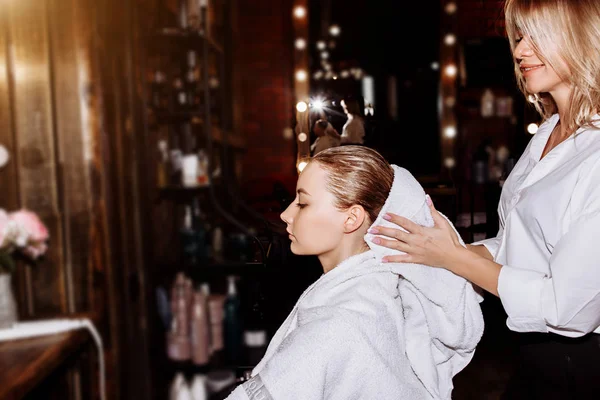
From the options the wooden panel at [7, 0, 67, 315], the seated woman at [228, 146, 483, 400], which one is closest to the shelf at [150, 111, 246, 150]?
the wooden panel at [7, 0, 67, 315]

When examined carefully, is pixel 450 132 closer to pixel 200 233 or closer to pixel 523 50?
pixel 200 233

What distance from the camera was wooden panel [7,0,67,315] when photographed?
1829 millimetres

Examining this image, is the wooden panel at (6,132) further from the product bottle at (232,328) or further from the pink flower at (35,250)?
the product bottle at (232,328)

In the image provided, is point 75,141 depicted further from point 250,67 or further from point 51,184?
point 250,67

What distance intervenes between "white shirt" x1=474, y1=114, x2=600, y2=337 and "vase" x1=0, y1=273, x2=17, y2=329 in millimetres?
1483

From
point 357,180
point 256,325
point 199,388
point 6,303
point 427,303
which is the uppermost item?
point 357,180

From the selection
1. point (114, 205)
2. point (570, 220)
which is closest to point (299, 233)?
point (570, 220)

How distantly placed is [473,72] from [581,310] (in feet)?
6.68

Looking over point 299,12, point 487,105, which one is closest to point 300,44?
point 299,12

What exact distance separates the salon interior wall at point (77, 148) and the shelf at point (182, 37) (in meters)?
0.09

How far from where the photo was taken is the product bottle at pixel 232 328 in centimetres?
231

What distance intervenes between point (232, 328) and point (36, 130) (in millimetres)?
1066

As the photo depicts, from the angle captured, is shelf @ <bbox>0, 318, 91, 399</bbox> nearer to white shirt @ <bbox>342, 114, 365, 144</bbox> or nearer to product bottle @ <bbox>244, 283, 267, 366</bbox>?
product bottle @ <bbox>244, 283, 267, 366</bbox>

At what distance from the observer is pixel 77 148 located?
76.3 inches
